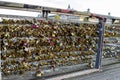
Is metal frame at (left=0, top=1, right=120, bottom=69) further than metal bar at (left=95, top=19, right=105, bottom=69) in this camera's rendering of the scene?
No

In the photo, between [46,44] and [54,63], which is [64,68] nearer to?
[54,63]

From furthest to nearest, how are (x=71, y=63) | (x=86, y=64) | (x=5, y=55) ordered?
(x=86, y=64) → (x=71, y=63) → (x=5, y=55)

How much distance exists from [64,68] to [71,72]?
158mm

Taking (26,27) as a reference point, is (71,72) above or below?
below

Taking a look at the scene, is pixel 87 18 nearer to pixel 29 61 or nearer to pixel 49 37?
pixel 49 37

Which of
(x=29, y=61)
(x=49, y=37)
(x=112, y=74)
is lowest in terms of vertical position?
(x=112, y=74)

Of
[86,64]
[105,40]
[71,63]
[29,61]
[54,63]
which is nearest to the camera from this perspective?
[29,61]

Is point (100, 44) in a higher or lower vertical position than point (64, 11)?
lower

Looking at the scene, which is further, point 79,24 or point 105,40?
point 105,40

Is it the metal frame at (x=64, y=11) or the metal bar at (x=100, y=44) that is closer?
the metal frame at (x=64, y=11)

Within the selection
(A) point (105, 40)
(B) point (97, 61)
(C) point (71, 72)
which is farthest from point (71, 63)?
(A) point (105, 40)

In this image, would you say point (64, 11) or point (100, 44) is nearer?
point (64, 11)

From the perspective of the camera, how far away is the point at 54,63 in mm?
4734

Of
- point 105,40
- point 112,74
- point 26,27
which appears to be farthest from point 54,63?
point 105,40
